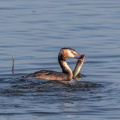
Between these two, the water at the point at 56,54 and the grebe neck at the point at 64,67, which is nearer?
the water at the point at 56,54

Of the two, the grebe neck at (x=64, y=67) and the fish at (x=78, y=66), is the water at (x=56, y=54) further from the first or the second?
the grebe neck at (x=64, y=67)

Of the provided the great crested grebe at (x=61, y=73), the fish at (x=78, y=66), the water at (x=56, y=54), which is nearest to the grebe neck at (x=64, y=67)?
the great crested grebe at (x=61, y=73)

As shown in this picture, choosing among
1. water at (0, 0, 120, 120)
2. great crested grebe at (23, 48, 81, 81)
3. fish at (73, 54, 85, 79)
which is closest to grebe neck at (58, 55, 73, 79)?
great crested grebe at (23, 48, 81, 81)

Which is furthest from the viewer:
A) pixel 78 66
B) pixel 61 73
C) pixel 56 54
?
pixel 56 54

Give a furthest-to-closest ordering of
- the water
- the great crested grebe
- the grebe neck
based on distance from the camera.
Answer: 1. the grebe neck
2. the great crested grebe
3. the water

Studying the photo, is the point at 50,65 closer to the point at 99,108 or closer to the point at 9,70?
the point at 9,70

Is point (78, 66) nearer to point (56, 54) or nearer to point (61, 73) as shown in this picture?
point (61, 73)

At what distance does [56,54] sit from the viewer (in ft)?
58.8

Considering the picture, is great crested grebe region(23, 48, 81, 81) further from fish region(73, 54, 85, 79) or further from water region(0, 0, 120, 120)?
water region(0, 0, 120, 120)

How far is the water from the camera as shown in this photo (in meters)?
11.9

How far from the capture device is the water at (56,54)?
1195 centimetres

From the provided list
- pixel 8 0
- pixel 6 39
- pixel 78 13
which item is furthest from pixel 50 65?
pixel 8 0

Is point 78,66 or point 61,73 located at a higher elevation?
point 78,66

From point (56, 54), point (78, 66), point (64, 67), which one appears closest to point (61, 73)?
point (64, 67)
